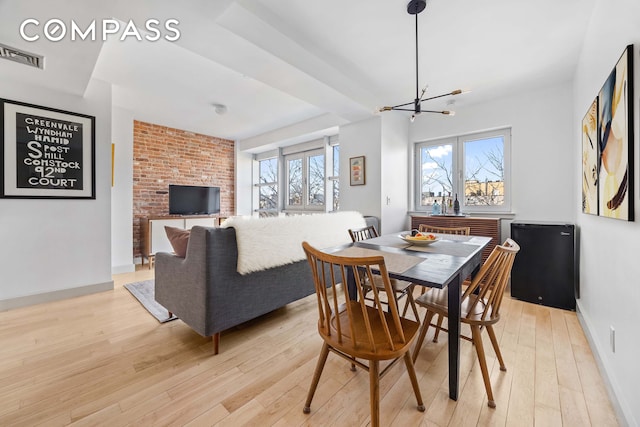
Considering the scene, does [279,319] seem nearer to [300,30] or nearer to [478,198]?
[300,30]

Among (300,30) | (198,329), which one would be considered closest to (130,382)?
(198,329)

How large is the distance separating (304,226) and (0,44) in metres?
2.62

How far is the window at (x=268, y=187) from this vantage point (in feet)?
20.2

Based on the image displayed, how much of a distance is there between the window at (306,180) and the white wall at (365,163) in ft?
3.25

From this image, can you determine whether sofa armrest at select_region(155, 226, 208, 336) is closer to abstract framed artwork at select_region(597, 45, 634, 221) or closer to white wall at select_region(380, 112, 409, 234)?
abstract framed artwork at select_region(597, 45, 634, 221)

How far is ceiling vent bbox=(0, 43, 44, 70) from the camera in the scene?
200 cm

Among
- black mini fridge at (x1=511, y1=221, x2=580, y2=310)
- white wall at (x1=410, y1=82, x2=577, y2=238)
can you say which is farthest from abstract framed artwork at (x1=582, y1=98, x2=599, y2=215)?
white wall at (x1=410, y1=82, x2=577, y2=238)

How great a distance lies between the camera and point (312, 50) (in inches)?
98.7

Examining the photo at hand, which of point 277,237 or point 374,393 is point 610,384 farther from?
point 277,237

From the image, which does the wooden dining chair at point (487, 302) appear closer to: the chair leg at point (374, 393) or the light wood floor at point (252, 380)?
the light wood floor at point (252, 380)

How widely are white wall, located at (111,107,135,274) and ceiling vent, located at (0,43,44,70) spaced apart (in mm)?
1803

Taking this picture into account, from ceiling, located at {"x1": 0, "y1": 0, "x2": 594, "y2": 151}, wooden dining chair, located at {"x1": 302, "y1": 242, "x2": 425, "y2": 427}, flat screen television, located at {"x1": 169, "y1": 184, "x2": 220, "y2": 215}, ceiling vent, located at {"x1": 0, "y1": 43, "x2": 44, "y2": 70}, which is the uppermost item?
ceiling, located at {"x1": 0, "y1": 0, "x2": 594, "y2": 151}

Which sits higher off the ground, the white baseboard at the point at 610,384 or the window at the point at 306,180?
the window at the point at 306,180

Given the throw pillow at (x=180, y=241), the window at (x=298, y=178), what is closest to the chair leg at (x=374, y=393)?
the throw pillow at (x=180, y=241)
